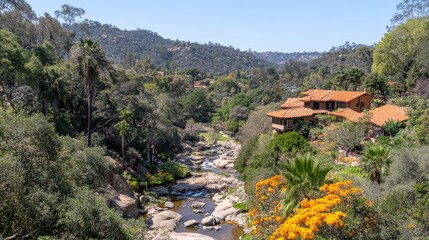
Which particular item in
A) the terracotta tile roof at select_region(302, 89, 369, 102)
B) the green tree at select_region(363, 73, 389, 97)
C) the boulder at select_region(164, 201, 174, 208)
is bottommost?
the boulder at select_region(164, 201, 174, 208)

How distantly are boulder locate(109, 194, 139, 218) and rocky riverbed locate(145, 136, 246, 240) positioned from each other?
1.52m

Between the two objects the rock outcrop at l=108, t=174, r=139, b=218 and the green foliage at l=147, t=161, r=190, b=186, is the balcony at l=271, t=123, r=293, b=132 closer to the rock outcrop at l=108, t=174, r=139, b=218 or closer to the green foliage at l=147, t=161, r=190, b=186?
the green foliage at l=147, t=161, r=190, b=186

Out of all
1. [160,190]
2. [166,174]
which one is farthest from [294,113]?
[160,190]

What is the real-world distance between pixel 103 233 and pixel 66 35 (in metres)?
53.8

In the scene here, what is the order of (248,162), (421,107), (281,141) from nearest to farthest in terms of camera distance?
(281,141), (421,107), (248,162)

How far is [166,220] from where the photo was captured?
96.2ft

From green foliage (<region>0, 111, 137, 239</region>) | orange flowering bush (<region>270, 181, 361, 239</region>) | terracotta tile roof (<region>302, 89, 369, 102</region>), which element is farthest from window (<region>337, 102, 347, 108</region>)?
green foliage (<region>0, 111, 137, 239</region>)

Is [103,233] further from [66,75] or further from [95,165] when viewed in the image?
[66,75]

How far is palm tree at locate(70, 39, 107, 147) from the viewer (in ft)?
107

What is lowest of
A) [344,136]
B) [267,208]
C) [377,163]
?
[267,208]

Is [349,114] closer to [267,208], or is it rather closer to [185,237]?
[185,237]

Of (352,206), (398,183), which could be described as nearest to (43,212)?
(352,206)

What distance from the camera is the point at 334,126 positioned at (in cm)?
3572

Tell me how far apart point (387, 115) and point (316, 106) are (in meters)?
13.3
